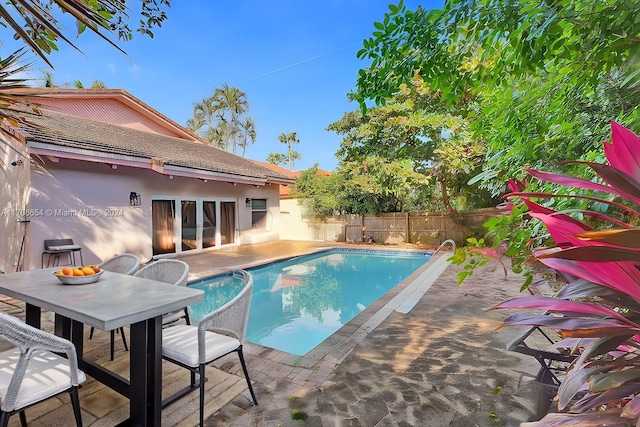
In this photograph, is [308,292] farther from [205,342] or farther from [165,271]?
[205,342]

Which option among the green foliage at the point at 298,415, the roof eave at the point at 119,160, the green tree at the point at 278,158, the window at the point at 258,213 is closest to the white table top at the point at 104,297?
the green foliage at the point at 298,415

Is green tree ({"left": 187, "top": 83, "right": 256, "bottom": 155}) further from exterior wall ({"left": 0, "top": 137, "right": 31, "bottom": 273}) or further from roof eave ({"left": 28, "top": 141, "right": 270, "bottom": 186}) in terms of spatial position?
exterior wall ({"left": 0, "top": 137, "right": 31, "bottom": 273})

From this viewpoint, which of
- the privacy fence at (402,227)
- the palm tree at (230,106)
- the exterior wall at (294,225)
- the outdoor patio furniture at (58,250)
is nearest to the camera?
the outdoor patio furniture at (58,250)

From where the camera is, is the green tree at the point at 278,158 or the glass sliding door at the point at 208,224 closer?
the glass sliding door at the point at 208,224

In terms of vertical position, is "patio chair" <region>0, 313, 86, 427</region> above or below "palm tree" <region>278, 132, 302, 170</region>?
below

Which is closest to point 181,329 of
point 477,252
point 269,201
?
point 477,252

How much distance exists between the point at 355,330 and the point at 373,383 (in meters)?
1.28

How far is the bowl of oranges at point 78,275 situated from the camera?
2.72m

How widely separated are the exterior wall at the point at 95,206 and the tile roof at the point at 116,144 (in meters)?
0.69

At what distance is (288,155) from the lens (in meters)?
44.3

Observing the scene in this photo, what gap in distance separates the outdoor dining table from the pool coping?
4.59 feet

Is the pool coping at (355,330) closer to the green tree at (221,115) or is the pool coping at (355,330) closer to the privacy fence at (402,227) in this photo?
the privacy fence at (402,227)

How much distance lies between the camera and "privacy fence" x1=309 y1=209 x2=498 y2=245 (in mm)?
12641

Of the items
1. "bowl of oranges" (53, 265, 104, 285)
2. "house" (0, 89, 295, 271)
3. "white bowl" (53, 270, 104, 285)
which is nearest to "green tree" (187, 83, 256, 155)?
"house" (0, 89, 295, 271)
